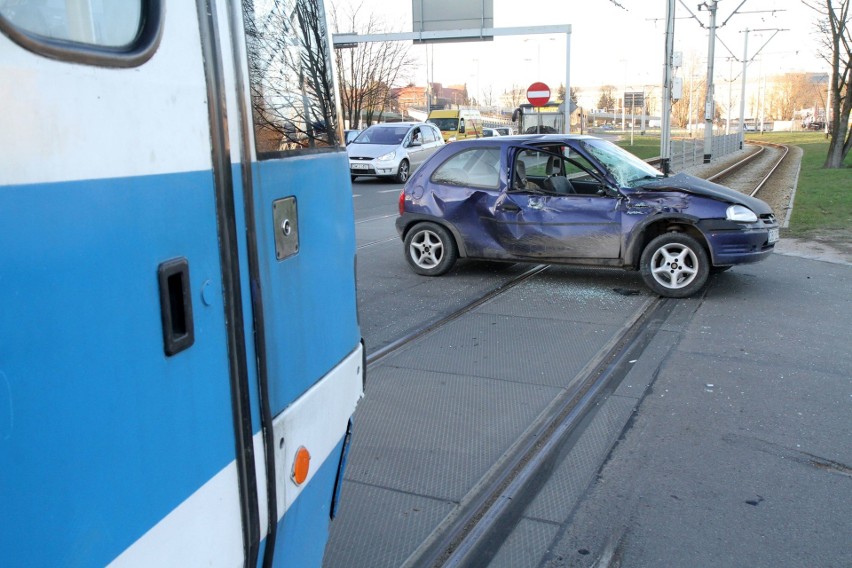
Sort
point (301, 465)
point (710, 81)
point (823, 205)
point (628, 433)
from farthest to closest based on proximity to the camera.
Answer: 1. point (710, 81)
2. point (823, 205)
3. point (628, 433)
4. point (301, 465)

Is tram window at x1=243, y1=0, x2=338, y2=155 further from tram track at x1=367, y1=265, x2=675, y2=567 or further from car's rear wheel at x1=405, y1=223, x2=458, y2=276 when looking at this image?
car's rear wheel at x1=405, y1=223, x2=458, y2=276

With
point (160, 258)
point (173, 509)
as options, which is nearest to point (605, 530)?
point (173, 509)

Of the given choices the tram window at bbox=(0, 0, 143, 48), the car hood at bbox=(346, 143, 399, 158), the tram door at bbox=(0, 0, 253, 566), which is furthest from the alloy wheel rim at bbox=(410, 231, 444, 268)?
the car hood at bbox=(346, 143, 399, 158)

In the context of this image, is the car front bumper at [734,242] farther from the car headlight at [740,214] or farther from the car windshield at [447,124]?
the car windshield at [447,124]

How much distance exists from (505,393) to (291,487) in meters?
3.37

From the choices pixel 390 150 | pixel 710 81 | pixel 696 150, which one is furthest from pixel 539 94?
pixel 696 150

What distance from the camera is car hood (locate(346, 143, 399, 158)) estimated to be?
74.1ft

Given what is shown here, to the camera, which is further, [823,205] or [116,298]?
[823,205]

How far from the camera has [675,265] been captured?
779 centimetres

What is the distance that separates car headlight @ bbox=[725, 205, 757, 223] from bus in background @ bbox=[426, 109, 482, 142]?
29.6 meters

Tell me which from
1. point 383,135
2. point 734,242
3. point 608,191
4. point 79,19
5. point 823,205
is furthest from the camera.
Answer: point 383,135

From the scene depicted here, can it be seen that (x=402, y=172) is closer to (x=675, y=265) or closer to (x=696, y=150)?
(x=675, y=265)

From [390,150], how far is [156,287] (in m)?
21.6

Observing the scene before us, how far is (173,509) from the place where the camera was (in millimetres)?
1536
